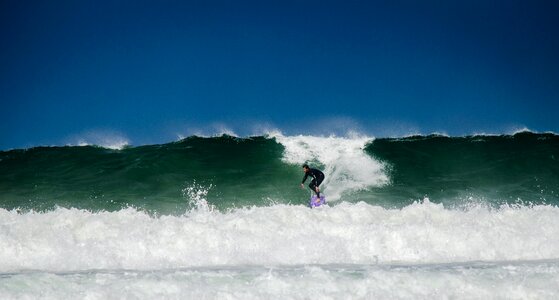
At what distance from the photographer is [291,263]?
259 inches

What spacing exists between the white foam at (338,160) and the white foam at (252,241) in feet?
17.2

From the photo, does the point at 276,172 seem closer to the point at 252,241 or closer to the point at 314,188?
the point at 314,188

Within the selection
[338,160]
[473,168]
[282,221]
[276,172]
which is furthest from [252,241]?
[473,168]

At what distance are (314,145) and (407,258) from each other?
34.3ft

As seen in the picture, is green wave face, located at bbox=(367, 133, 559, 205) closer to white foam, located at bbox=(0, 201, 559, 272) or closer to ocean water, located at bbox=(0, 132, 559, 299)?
ocean water, located at bbox=(0, 132, 559, 299)

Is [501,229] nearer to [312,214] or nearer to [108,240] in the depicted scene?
[312,214]

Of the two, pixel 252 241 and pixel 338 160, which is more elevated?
pixel 338 160

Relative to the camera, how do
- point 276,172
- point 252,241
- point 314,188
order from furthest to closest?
point 276,172 → point 314,188 → point 252,241

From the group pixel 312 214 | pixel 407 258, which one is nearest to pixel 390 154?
pixel 312 214

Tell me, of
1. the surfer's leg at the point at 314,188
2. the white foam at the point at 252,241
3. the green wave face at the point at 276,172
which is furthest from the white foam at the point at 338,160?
the white foam at the point at 252,241

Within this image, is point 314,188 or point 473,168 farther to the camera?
point 473,168

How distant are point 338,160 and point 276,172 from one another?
226cm

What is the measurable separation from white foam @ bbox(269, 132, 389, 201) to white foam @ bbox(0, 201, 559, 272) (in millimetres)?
5243

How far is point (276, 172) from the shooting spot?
602 inches
